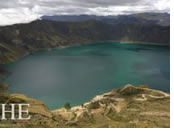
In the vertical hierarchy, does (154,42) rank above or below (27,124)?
above

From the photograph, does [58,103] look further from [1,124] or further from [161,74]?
[161,74]

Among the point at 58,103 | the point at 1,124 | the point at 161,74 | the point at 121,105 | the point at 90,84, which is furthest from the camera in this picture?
the point at 161,74

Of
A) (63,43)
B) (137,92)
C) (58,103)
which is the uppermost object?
(63,43)

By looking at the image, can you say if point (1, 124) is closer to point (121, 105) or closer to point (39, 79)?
point (121, 105)

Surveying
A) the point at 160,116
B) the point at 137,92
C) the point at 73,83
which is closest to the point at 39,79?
the point at 73,83

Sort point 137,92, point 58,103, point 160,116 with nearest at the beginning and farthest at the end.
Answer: point 160,116 → point 137,92 → point 58,103

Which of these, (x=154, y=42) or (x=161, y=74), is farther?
(x=154, y=42)
